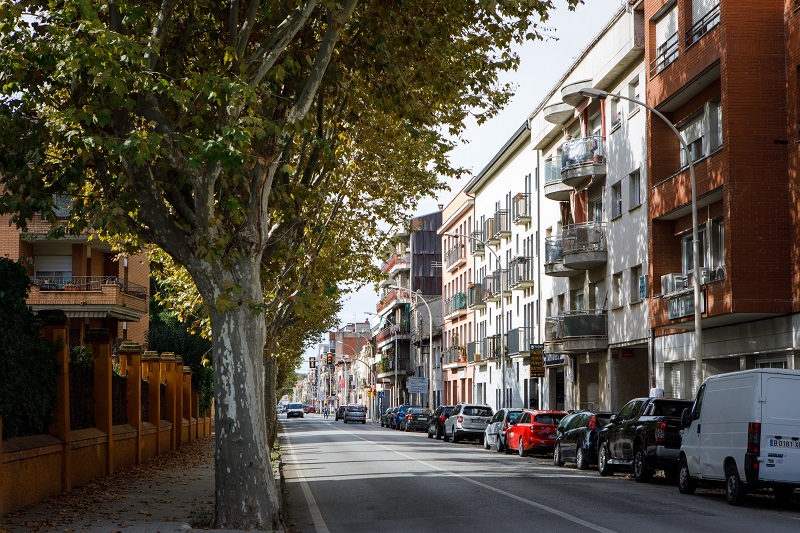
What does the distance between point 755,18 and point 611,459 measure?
1187 cm

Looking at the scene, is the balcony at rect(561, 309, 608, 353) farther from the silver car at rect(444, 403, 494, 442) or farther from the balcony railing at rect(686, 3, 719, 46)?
the balcony railing at rect(686, 3, 719, 46)

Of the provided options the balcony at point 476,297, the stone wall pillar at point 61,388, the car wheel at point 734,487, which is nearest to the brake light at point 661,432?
the car wheel at point 734,487

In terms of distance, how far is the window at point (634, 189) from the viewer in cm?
3725

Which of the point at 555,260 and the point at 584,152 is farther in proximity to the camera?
the point at 555,260

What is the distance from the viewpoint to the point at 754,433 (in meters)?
16.3

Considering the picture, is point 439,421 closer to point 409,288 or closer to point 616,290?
point 616,290

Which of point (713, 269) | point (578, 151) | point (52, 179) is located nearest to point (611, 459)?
point (713, 269)

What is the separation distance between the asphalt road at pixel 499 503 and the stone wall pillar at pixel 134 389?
3.57 meters

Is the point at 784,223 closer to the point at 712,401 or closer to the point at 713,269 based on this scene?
the point at 713,269

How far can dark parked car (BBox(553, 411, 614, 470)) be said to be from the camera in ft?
87.1

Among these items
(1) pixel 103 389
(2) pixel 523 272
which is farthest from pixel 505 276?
(1) pixel 103 389

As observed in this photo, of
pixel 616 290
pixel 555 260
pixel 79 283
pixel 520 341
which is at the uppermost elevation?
pixel 555 260

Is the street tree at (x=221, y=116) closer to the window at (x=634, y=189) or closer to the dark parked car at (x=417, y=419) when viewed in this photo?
the window at (x=634, y=189)

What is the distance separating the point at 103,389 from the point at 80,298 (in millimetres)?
25249
